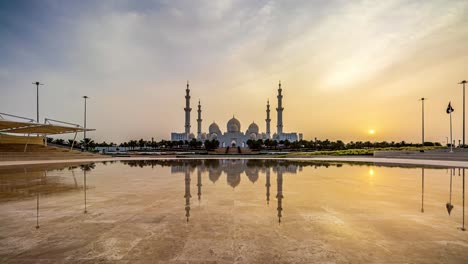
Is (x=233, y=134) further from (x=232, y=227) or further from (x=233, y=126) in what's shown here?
(x=232, y=227)

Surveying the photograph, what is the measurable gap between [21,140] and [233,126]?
65.1 m

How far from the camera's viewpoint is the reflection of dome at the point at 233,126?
91787 millimetres

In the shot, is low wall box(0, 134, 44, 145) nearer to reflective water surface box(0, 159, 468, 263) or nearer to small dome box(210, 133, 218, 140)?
reflective water surface box(0, 159, 468, 263)

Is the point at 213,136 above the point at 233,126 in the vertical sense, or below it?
below

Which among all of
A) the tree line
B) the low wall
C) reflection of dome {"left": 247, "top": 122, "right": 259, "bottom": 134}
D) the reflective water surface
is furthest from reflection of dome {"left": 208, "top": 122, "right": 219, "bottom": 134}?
the reflective water surface

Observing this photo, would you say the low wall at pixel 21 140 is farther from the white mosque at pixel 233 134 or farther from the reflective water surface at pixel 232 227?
the white mosque at pixel 233 134

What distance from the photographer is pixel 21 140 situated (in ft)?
110

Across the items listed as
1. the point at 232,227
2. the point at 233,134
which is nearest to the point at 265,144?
the point at 233,134

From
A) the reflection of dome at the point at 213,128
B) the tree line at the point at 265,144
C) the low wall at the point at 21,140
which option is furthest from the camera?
the reflection of dome at the point at 213,128

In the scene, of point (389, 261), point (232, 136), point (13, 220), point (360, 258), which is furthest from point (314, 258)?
point (232, 136)

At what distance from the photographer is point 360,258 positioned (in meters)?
3.60

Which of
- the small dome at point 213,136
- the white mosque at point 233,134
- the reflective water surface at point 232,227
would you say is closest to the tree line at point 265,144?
the white mosque at point 233,134

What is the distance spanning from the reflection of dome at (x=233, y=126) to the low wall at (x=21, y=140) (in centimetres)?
6271

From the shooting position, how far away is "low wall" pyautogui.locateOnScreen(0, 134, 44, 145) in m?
31.8
